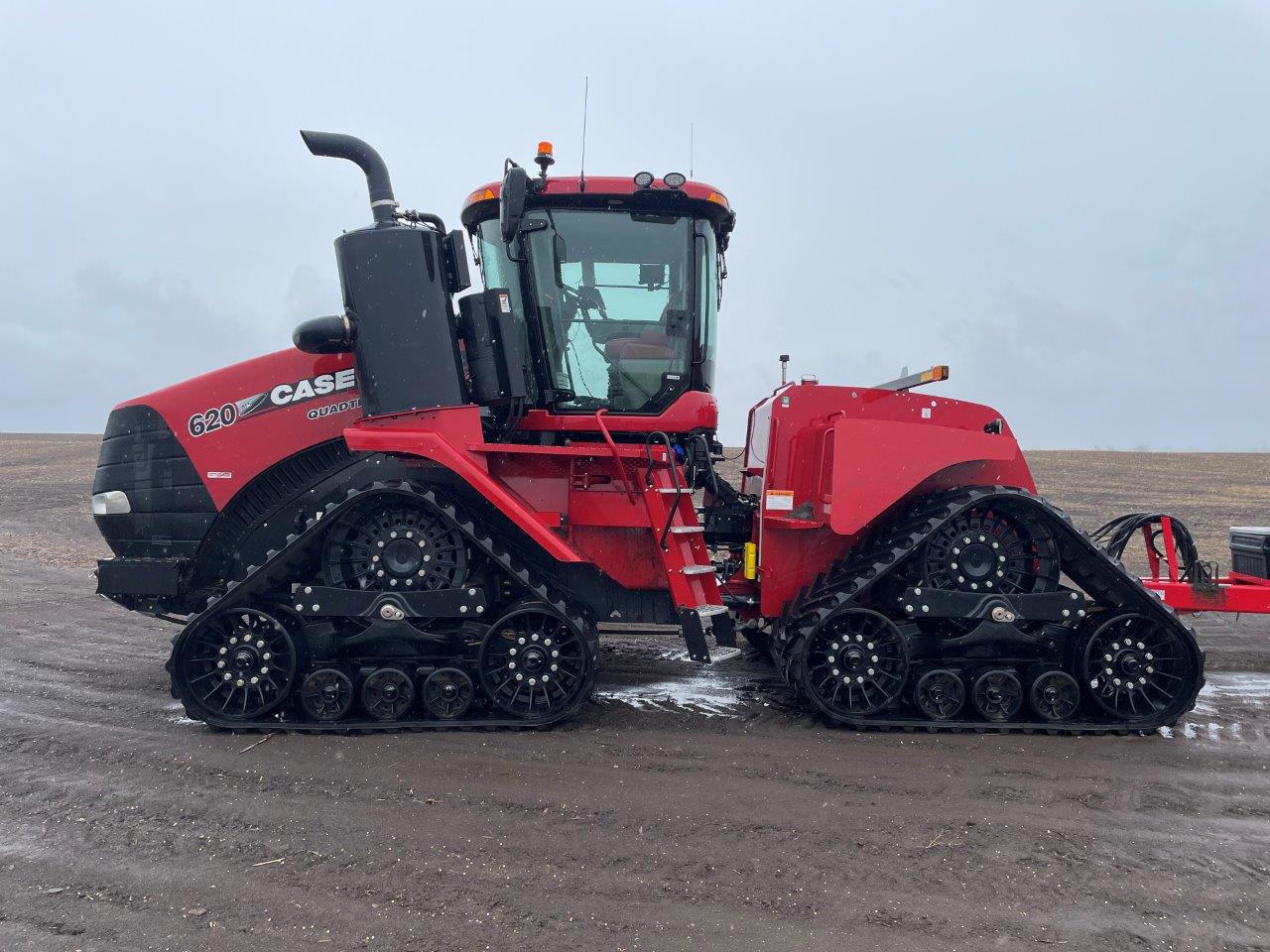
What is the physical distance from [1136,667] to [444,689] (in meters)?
4.15

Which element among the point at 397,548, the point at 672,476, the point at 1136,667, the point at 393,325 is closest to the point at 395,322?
the point at 393,325

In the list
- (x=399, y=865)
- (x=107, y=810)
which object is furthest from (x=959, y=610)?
(x=107, y=810)

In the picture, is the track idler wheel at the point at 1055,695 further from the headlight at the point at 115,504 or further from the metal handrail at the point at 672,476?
the headlight at the point at 115,504

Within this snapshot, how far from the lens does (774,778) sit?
4430 mm

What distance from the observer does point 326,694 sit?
16.6 feet

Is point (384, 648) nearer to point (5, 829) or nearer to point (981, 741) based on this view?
point (5, 829)

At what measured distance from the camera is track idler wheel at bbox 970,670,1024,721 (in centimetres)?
518

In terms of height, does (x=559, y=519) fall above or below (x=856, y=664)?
above

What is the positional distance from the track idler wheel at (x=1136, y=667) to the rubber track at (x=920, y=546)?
0.16 ft

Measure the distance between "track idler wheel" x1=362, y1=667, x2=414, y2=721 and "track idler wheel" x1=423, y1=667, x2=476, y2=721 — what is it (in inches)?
4.4

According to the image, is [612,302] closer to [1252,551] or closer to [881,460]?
[881,460]

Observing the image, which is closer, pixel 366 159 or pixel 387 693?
pixel 387 693

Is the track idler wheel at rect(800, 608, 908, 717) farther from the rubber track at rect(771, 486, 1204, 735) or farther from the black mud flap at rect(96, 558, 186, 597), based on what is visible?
the black mud flap at rect(96, 558, 186, 597)

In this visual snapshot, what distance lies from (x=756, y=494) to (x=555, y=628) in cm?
188
